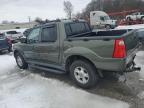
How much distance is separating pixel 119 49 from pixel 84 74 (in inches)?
50.5

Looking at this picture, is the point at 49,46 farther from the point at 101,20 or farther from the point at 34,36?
the point at 101,20

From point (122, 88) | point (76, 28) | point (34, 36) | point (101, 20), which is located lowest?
point (122, 88)

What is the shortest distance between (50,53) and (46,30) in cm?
74

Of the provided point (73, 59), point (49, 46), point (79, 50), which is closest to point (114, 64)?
point (79, 50)

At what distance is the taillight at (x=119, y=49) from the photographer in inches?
160

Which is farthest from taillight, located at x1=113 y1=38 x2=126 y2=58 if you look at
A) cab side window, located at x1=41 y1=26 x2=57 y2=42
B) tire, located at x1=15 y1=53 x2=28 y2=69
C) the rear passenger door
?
tire, located at x1=15 y1=53 x2=28 y2=69

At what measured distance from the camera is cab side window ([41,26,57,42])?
18.0 feet

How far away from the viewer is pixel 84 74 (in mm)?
4953

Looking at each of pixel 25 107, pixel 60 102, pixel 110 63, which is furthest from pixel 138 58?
pixel 25 107

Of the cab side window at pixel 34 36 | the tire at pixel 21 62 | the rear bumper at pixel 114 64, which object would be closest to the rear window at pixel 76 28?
the cab side window at pixel 34 36

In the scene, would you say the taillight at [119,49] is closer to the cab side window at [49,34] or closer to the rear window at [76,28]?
the rear window at [76,28]

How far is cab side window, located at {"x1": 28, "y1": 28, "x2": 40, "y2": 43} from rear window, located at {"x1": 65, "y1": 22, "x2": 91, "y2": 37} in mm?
1271

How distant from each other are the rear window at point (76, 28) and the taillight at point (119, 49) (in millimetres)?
1648

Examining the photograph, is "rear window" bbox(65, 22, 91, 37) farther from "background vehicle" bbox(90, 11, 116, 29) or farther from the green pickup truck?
"background vehicle" bbox(90, 11, 116, 29)
